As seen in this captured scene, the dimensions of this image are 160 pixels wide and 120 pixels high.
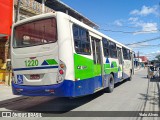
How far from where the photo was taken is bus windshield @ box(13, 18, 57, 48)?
683 cm

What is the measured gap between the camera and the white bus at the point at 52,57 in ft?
21.4

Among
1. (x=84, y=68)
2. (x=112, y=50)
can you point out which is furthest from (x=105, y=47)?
(x=84, y=68)

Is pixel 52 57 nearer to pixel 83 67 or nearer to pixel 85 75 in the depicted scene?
pixel 83 67

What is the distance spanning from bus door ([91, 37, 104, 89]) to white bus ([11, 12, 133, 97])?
0.49m

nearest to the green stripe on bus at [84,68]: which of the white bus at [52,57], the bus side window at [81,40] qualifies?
the white bus at [52,57]

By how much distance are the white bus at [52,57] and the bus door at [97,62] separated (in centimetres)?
49

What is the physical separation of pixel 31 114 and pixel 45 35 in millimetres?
2660

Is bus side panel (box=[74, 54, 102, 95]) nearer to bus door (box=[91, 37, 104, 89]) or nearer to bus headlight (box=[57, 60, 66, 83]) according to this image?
bus door (box=[91, 37, 104, 89])

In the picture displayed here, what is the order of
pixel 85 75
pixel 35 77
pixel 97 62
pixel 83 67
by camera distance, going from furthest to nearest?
pixel 97 62 → pixel 85 75 → pixel 83 67 → pixel 35 77

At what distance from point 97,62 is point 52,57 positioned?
9.90 ft

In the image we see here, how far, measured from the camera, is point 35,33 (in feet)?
23.7

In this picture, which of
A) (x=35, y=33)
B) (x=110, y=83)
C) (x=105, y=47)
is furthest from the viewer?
(x=110, y=83)

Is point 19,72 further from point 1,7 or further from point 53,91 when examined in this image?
point 1,7

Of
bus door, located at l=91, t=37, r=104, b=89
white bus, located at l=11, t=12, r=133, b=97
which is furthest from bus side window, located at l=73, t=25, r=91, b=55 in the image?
bus door, located at l=91, t=37, r=104, b=89
